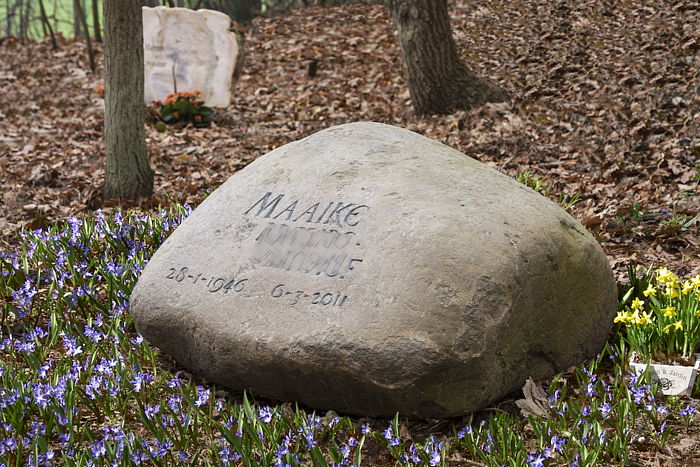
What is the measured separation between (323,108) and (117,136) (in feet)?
11.0

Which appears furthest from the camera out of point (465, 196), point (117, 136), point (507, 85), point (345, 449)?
point (507, 85)

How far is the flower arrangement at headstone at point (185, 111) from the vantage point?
331 inches

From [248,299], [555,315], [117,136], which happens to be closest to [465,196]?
[555,315]

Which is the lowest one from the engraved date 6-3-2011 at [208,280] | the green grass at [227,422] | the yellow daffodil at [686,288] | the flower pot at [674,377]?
the green grass at [227,422]

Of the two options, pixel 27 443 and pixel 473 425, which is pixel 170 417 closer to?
pixel 27 443

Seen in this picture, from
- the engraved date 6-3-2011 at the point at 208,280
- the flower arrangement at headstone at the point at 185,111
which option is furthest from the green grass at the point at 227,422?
the flower arrangement at headstone at the point at 185,111

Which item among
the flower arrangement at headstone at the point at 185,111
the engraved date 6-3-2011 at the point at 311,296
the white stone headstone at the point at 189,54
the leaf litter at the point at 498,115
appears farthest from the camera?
the white stone headstone at the point at 189,54

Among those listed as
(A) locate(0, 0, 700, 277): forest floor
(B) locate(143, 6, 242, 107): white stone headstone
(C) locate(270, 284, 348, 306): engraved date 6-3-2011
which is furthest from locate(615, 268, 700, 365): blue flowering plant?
(B) locate(143, 6, 242, 107): white stone headstone

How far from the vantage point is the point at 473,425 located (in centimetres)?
296

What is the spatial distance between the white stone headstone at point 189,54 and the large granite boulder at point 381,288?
5718 millimetres

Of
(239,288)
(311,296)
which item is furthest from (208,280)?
(311,296)

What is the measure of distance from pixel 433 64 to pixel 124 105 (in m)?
3.32

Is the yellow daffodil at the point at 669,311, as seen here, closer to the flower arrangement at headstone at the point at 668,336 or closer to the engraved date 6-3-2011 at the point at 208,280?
the flower arrangement at headstone at the point at 668,336

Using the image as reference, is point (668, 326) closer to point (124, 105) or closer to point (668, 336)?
point (668, 336)
